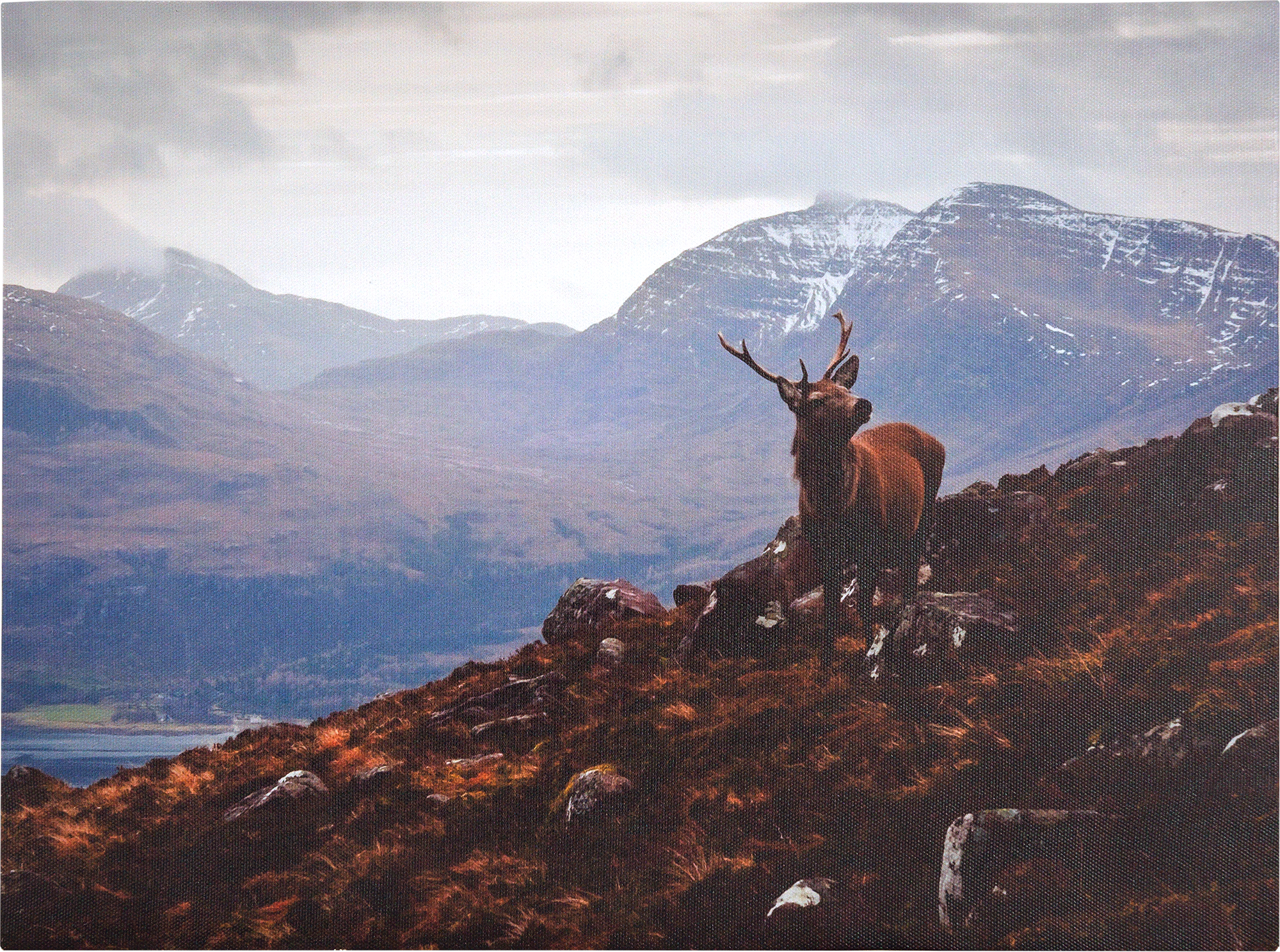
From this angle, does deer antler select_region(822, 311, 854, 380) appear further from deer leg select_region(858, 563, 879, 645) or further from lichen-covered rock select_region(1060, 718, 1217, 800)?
lichen-covered rock select_region(1060, 718, 1217, 800)

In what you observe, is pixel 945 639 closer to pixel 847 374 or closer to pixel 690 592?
pixel 847 374

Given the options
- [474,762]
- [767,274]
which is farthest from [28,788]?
[767,274]

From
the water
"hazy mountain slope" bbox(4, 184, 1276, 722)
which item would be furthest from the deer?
the water

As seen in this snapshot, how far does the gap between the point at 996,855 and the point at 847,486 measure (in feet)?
6.85

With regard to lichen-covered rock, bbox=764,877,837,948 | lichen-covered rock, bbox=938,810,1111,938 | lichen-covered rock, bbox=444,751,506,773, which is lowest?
lichen-covered rock, bbox=764,877,837,948

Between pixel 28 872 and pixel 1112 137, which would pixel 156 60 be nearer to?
pixel 28 872

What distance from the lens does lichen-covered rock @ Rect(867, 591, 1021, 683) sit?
586 cm

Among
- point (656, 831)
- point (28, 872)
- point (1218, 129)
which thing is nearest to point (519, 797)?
point (656, 831)

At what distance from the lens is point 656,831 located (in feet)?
18.9

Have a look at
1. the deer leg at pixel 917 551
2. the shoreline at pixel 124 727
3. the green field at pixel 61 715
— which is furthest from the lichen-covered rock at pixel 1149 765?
the green field at pixel 61 715

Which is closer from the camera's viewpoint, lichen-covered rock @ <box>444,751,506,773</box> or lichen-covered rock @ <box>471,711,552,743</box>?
lichen-covered rock @ <box>444,751,506,773</box>

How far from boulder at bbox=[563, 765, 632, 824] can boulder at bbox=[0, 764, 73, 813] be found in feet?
12.0

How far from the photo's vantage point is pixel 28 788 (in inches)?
268

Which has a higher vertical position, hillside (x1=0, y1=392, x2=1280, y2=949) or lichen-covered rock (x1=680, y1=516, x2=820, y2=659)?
lichen-covered rock (x1=680, y1=516, x2=820, y2=659)
